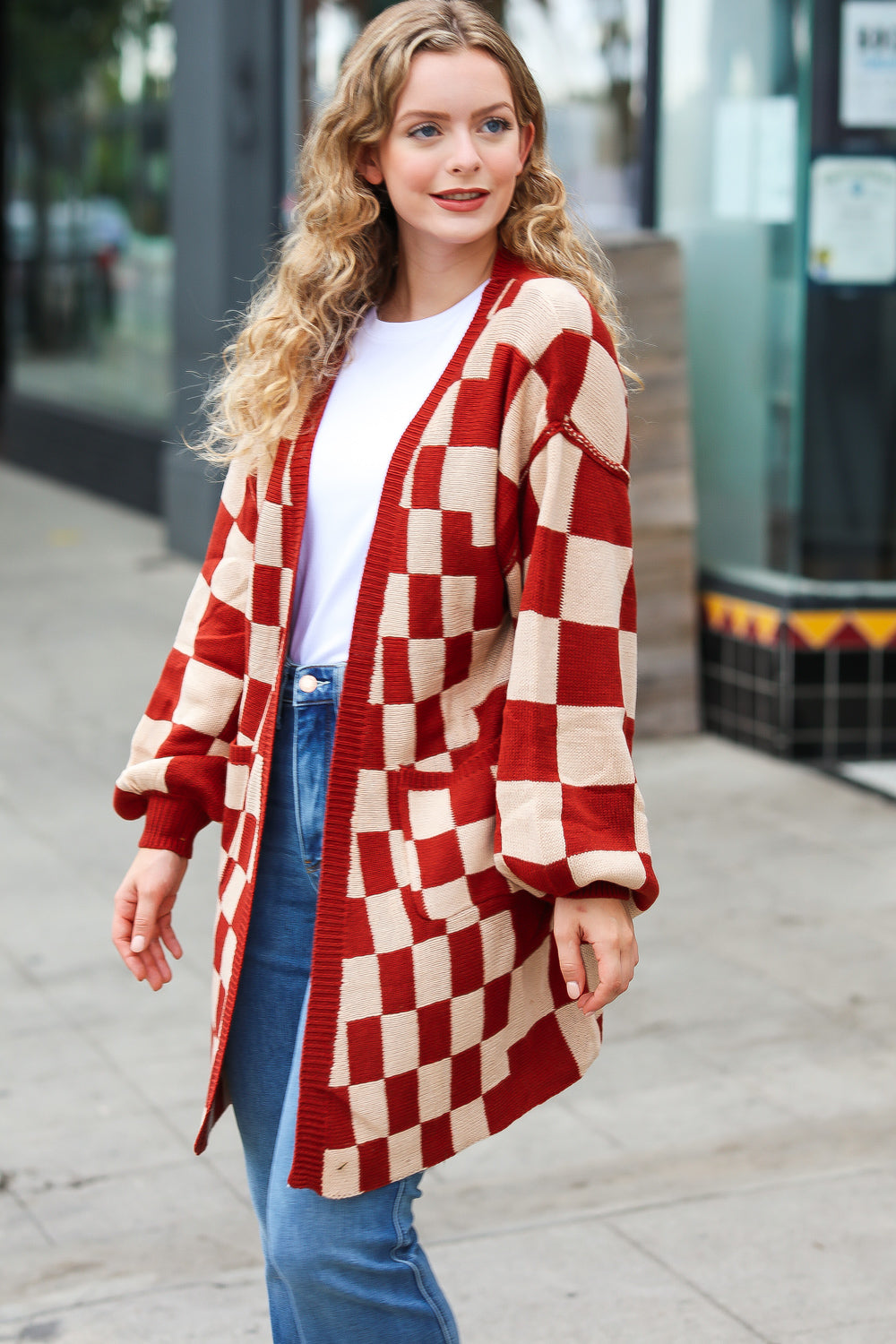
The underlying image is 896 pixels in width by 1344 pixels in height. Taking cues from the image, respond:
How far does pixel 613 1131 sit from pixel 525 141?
2177 mm

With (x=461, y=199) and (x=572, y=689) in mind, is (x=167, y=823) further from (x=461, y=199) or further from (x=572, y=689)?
(x=461, y=199)

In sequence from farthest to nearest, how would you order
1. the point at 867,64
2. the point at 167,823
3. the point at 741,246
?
the point at 741,246 < the point at 867,64 < the point at 167,823

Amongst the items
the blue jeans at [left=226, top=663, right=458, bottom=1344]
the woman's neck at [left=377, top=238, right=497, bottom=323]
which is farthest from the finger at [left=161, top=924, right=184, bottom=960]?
the woman's neck at [left=377, top=238, right=497, bottom=323]

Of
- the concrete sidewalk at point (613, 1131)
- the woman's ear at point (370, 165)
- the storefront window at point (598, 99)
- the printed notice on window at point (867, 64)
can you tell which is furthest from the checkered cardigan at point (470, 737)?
the storefront window at point (598, 99)

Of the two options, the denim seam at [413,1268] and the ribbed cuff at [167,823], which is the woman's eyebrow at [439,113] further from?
the denim seam at [413,1268]

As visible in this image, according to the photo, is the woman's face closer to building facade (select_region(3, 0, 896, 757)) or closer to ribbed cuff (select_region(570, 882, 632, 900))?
ribbed cuff (select_region(570, 882, 632, 900))

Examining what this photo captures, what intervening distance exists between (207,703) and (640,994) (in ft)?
7.52

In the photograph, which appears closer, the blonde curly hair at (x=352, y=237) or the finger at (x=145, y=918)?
the blonde curly hair at (x=352, y=237)

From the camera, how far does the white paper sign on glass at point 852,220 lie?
6012 mm

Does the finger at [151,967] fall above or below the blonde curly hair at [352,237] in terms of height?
below

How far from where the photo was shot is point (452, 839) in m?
1.91

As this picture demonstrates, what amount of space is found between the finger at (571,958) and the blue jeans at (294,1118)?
0.30 m

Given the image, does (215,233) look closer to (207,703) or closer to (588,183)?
(588,183)

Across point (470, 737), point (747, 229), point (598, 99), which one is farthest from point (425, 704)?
point (598, 99)
